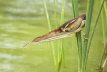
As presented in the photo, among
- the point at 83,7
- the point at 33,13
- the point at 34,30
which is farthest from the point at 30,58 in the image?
the point at 83,7

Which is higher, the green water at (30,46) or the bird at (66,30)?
the bird at (66,30)

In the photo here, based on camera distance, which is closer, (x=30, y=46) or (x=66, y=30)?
(x=66, y=30)

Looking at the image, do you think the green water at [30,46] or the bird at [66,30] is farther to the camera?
the green water at [30,46]

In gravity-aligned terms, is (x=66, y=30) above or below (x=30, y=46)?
above

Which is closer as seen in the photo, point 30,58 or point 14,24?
point 30,58

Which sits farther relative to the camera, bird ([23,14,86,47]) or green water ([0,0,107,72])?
green water ([0,0,107,72])

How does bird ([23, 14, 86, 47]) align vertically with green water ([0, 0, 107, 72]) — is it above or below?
above

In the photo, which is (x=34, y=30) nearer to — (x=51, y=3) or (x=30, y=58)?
(x=30, y=58)

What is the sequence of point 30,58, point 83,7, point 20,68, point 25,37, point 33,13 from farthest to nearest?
point 83,7 → point 33,13 → point 25,37 → point 30,58 → point 20,68
